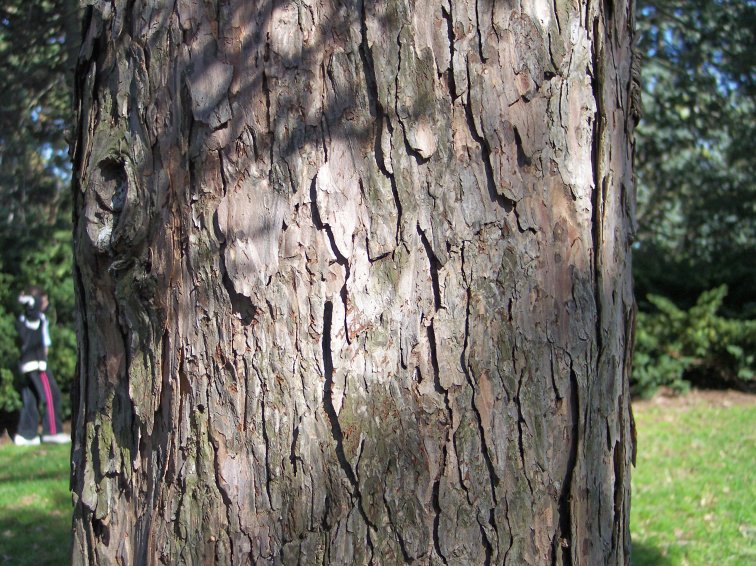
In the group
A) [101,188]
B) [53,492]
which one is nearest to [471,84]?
[101,188]

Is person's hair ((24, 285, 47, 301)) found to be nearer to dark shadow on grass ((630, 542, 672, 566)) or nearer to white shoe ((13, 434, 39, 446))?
white shoe ((13, 434, 39, 446))

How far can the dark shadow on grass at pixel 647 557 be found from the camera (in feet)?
16.0

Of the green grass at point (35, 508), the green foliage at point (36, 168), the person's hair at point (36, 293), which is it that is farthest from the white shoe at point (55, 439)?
the person's hair at point (36, 293)

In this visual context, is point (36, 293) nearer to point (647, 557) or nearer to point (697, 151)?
point (647, 557)

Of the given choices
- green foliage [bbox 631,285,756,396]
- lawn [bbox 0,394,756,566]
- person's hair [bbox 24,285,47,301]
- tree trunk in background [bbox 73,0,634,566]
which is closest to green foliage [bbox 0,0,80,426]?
person's hair [bbox 24,285,47,301]

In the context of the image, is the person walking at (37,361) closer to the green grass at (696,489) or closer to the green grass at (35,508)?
the green grass at (35,508)

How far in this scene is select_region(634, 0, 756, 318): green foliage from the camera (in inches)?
384

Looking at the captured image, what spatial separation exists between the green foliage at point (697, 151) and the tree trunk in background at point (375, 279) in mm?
8912

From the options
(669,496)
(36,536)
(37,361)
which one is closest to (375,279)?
(36,536)

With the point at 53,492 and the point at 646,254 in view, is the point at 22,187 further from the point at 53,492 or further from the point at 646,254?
the point at 646,254

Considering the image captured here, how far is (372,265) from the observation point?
5.16ft

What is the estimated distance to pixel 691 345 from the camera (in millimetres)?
11398

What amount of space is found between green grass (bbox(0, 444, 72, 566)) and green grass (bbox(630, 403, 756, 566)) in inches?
149

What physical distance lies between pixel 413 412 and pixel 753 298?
38.1ft
